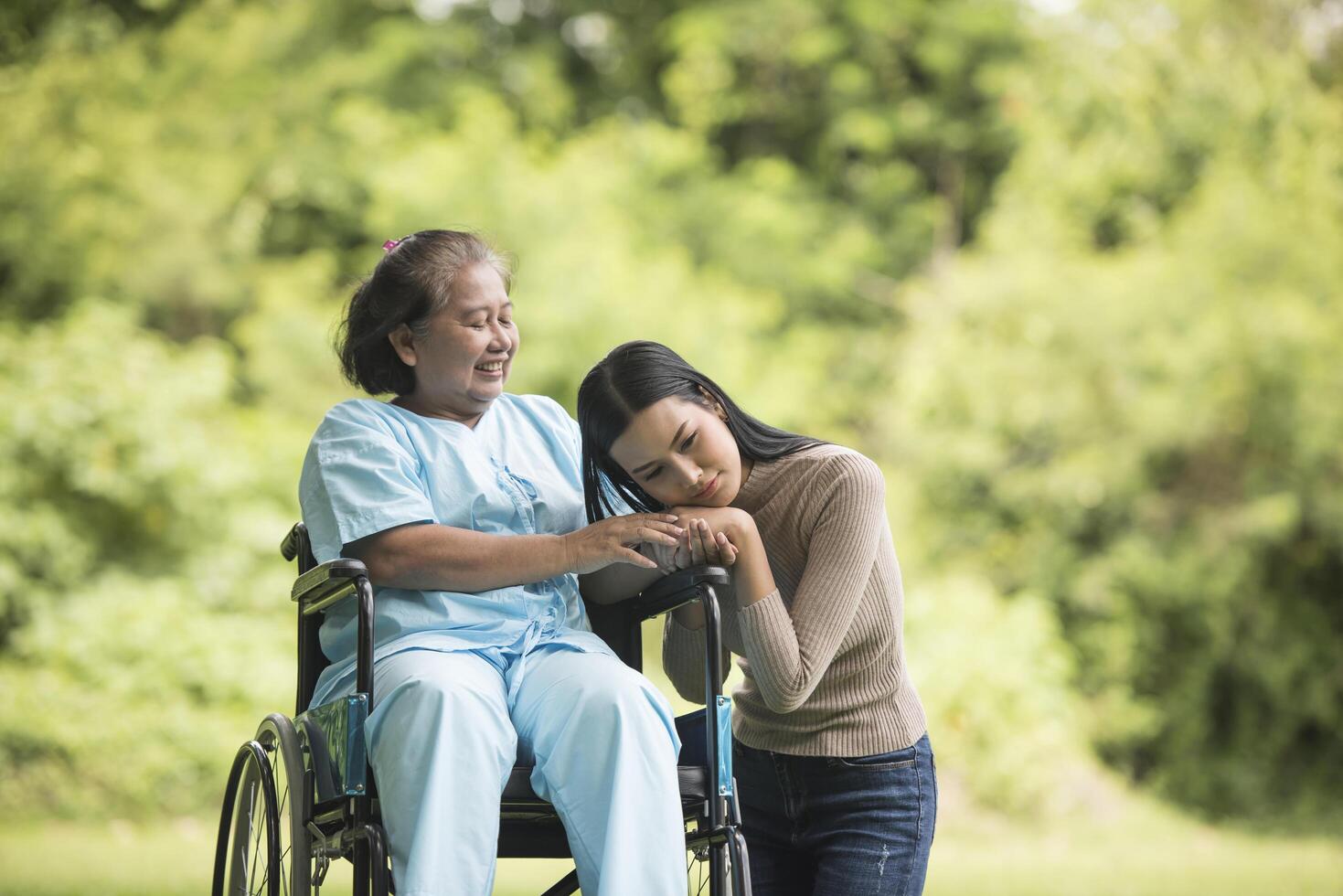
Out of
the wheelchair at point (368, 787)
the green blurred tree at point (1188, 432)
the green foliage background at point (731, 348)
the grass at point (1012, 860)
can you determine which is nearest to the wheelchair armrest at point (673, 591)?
the wheelchair at point (368, 787)

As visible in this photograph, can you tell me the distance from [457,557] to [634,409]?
297mm

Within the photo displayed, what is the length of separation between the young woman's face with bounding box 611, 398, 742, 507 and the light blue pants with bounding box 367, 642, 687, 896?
252 mm

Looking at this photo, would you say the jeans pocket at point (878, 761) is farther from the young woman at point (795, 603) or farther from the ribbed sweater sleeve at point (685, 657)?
the ribbed sweater sleeve at point (685, 657)

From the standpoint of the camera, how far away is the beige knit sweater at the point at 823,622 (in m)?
1.75

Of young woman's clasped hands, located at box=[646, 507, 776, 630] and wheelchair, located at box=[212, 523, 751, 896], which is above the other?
young woman's clasped hands, located at box=[646, 507, 776, 630]

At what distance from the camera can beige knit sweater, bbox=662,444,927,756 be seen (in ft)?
5.74

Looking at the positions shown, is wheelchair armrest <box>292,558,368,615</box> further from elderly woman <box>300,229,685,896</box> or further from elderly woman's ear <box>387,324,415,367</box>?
elderly woman's ear <box>387,324,415,367</box>

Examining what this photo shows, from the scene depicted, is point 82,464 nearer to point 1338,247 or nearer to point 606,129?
point 606,129

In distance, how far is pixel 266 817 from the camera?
70.6 inches

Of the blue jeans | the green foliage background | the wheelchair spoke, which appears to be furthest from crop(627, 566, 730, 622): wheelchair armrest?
the green foliage background

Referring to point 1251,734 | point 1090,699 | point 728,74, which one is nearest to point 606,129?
point 728,74

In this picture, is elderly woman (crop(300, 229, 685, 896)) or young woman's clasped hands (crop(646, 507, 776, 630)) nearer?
elderly woman (crop(300, 229, 685, 896))

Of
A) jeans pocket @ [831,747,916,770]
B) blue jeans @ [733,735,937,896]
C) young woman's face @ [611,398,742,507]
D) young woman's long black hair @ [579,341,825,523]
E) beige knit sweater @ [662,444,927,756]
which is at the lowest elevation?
blue jeans @ [733,735,937,896]

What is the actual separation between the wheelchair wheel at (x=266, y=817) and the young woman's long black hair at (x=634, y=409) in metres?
0.51
